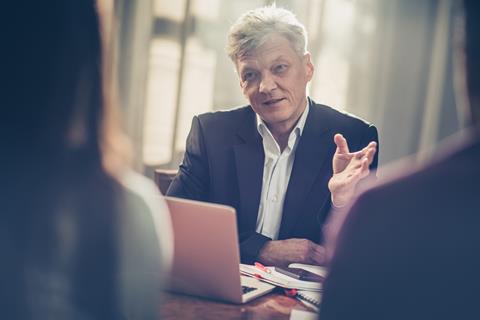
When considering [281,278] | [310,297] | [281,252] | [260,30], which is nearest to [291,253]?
[281,252]

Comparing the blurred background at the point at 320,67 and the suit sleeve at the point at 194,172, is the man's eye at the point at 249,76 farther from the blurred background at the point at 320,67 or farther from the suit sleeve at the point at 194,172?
the blurred background at the point at 320,67

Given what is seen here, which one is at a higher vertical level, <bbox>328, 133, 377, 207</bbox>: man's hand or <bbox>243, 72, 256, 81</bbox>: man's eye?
<bbox>243, 72, 256, 81</bbox>: man's eye

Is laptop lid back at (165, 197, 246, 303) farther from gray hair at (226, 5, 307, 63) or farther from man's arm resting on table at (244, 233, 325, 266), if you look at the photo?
gray hair at (226, 5, 307, 63)

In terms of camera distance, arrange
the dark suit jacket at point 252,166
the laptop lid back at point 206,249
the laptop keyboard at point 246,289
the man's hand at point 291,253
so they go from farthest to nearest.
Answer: the dark suit jacket at point 252,166 < the man's hand at point 291,253 < the laptop keyboard at point 246,289 < the laptop lid back at point 206,249

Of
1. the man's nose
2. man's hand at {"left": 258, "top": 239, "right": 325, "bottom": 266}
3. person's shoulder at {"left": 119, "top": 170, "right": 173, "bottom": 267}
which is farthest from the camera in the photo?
the man's nose

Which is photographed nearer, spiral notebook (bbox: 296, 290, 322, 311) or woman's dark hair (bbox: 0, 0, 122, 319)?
woman's dark hair (bbox: 0, 0, 122, 319)

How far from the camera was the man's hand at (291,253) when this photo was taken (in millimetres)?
1555

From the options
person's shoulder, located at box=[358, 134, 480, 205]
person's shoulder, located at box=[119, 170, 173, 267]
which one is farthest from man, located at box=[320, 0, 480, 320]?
person's shoulder, located at box=[119, 170, 173, 267]

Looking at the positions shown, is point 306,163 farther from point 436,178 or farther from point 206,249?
point 436,178

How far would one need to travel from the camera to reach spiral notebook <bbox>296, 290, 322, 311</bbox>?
3.86 feet

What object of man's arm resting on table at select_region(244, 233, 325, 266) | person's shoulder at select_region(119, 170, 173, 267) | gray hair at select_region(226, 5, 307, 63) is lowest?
man's arm resting on table at select_region(244, 233, 325, 266)

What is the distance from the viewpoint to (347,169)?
164 centimetres

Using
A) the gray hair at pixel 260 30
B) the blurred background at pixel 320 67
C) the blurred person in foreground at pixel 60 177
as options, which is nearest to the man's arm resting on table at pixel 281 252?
the gray hair at pixel 260 30

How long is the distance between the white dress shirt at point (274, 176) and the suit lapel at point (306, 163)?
0.04 meters
